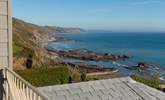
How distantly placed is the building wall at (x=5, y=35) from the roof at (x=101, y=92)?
78.4 inches

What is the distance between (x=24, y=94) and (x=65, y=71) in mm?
13327

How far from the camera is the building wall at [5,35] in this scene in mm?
3695

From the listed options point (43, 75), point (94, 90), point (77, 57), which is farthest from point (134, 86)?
point (77, 57)

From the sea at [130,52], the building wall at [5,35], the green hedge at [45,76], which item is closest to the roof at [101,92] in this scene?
the building wall at [5,35]

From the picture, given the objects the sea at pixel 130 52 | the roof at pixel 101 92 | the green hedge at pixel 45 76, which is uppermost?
the roof at pixel 101 92

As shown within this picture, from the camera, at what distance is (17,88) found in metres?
3.11

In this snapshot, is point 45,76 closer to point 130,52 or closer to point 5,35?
point 5,35

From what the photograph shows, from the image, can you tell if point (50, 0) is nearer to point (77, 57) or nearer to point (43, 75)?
point (77, 57)

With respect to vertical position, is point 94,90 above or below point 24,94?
below

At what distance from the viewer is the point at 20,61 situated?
24.2 metres

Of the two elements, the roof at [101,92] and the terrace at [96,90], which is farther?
the roof at [101,92]

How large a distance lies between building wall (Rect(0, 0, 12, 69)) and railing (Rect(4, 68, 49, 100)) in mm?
140

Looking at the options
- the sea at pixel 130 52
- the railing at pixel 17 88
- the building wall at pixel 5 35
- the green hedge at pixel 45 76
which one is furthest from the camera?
the sea at pixel 130 52

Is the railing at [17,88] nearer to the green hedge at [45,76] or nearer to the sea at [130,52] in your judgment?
the green hedge at [45,76]
